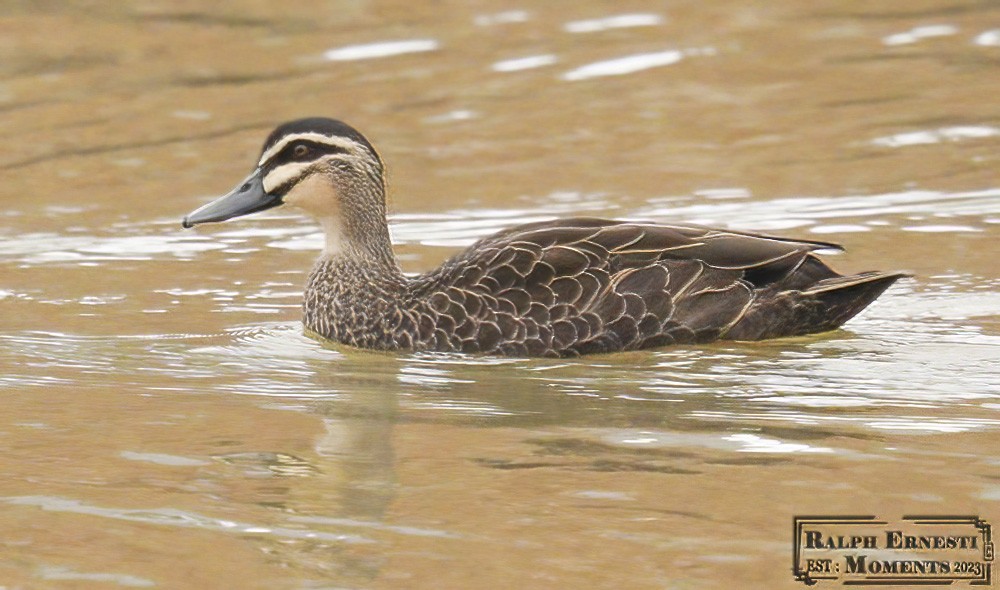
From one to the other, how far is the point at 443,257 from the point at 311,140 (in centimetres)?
209

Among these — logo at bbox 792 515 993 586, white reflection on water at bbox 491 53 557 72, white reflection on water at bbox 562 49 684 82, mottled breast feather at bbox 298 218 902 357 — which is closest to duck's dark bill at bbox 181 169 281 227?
mottled breast feather at bbox 298 218 902 357

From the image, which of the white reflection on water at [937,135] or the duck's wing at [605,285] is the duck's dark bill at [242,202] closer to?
the duck's wing at [605,285]

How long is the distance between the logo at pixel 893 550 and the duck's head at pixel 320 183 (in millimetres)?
4604

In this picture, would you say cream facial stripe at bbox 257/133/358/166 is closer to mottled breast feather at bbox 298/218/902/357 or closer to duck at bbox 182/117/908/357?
duck at bbox 182/117/908/357

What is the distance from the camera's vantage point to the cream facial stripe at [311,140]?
10570 mm

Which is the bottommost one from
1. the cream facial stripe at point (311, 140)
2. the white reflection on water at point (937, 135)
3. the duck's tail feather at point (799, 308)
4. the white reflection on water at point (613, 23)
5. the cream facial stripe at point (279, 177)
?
the duck's tail feather at point (799, 308)

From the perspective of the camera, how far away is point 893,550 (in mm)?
6641

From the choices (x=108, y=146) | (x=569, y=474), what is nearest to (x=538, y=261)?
(x=569, y=474)

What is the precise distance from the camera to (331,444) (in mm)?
8297

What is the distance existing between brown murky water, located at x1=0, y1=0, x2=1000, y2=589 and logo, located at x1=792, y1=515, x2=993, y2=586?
0.36ft

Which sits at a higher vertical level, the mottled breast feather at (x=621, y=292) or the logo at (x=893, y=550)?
the mottled breast feather at (x=621, y=292)

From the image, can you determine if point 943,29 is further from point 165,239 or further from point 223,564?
point 223,564

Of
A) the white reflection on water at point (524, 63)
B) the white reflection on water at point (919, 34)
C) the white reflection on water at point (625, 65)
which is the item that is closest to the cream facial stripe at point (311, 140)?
the white reflection on water at point (625, 65)

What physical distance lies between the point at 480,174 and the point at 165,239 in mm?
2671
